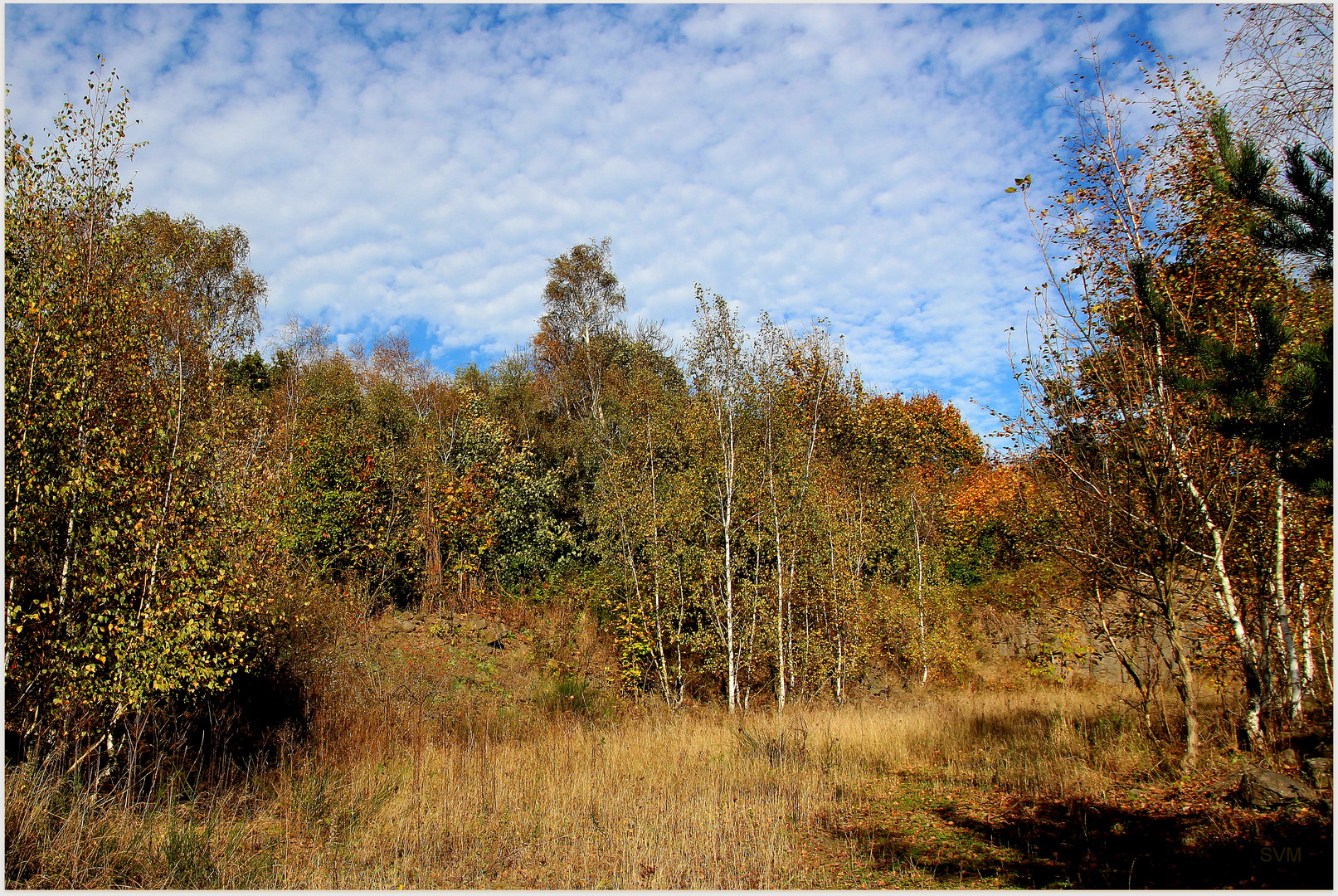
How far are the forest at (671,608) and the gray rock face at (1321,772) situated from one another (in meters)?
0.82

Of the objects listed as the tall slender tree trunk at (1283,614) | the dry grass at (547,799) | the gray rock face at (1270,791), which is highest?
the tall slender tree trunk at (1283,614)

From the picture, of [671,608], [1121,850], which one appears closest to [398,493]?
[671,608]

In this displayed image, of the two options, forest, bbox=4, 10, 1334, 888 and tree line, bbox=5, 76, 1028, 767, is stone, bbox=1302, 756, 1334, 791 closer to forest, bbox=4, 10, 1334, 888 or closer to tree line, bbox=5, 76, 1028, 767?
forest, bbox=4, 10, 1334, 888

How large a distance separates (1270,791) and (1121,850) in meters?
1.72

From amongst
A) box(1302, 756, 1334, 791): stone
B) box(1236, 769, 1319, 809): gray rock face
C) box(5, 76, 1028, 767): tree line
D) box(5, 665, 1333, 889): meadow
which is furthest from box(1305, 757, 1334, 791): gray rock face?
box(5, 76, 1028, 767): tree line

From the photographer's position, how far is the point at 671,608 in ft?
54.7

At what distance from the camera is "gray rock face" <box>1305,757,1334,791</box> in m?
6.61

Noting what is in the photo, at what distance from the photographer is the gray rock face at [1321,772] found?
661cm

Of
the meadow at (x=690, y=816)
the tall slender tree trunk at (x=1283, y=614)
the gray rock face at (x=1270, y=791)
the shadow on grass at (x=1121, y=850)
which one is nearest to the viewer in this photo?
the shadow on grass at (x=1121, y=850)

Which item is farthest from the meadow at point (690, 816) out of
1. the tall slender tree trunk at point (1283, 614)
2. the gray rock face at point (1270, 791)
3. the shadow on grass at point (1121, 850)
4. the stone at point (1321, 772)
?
the tall slender tree trunk at point (1283, 614)

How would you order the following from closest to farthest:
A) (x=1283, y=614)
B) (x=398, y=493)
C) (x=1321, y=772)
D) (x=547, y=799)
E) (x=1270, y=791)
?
(x=1270, y=791), (x=1321, y=772), (x=1283, y=614), (x=547, y=799), (x=398, y=493)

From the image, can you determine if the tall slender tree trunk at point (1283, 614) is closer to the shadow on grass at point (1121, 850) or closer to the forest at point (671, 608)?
the forest at point (671, 608)

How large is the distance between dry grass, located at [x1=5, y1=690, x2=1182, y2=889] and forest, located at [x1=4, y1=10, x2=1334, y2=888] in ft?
0.22

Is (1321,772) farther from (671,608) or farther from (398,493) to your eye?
(398,493)
